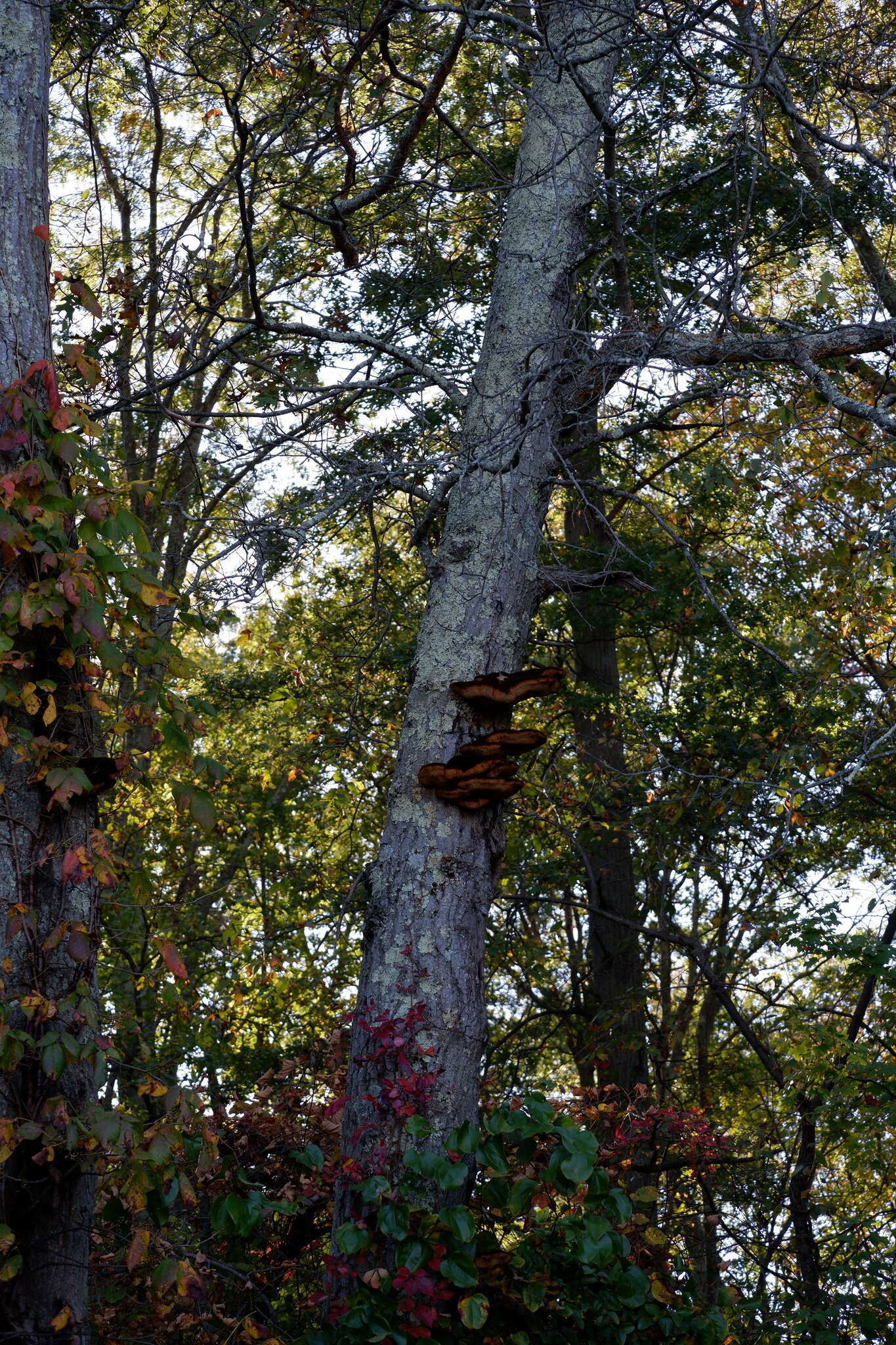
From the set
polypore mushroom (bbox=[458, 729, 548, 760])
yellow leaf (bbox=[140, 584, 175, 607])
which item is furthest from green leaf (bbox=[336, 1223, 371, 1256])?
yellow leaf (bbox=[140, 584, 175, 607])

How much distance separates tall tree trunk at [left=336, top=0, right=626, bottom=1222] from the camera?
343cm

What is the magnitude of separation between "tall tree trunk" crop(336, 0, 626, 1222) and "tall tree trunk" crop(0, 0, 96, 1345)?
2.56ft

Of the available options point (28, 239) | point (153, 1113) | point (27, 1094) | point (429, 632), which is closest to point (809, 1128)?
point (153, 1113)

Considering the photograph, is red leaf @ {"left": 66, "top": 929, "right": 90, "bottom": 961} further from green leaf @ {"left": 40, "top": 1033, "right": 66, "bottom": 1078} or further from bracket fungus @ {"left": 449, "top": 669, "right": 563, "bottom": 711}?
bracket fungus @ {"left": 449, "top": 669, "right": 563, "bottom": 711}

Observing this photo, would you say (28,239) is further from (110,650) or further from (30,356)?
(110,650)

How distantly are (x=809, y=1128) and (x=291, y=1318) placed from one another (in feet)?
9.54

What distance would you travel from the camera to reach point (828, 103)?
9.41m

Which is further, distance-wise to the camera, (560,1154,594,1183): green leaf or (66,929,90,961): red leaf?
(66,929,90,961): red leaf

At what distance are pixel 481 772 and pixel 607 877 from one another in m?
6.24

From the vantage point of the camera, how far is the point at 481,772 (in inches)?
139

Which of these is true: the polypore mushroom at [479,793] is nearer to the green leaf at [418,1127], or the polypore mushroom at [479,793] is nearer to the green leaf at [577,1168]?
the green leaf at [418,1127]

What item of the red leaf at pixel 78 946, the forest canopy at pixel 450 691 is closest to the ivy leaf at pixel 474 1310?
the forest canopy at pixel 450 691

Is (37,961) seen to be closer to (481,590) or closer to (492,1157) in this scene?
(492,1157)

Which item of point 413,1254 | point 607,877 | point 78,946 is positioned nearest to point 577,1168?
point 413,1254
